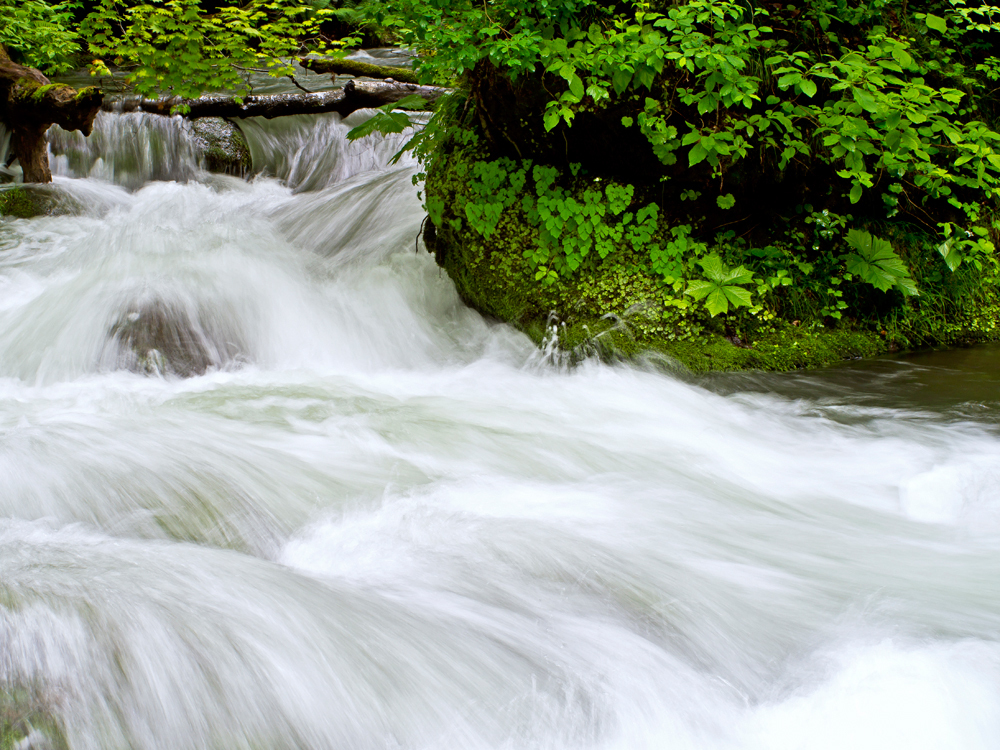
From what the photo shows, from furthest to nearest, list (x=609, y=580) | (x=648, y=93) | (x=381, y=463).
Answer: (x=648, y=93) → (x=381, y=463) → (x=609, y=580)

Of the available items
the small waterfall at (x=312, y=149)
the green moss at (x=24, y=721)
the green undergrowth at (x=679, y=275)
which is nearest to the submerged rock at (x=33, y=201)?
the small waterfall at (x=312, y=149)

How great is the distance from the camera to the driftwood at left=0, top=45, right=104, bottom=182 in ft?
20.6

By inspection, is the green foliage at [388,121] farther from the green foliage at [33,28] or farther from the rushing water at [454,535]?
the green foliage at [33,28]

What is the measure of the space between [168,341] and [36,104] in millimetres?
3552

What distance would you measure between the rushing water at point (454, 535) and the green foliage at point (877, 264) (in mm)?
522

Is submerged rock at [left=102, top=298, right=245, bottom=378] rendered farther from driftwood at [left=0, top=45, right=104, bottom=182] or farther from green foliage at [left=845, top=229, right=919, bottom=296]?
green foliage at [left=845, top=229, right=919, bottom=296]

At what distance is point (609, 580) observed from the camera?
91.4 inches

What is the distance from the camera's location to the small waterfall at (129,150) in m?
8.39

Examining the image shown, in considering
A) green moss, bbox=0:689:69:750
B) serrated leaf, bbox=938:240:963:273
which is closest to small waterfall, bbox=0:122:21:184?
green moss, bbox=0:689:69:750

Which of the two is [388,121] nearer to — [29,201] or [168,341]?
[168,341]

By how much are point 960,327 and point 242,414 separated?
479 cm

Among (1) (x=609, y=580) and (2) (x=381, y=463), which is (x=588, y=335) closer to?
(2) (x=381, y=463)

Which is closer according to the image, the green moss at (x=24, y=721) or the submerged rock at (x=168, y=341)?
the green moss at (x=24, y=721)

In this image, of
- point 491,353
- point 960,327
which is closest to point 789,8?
point 960,327
